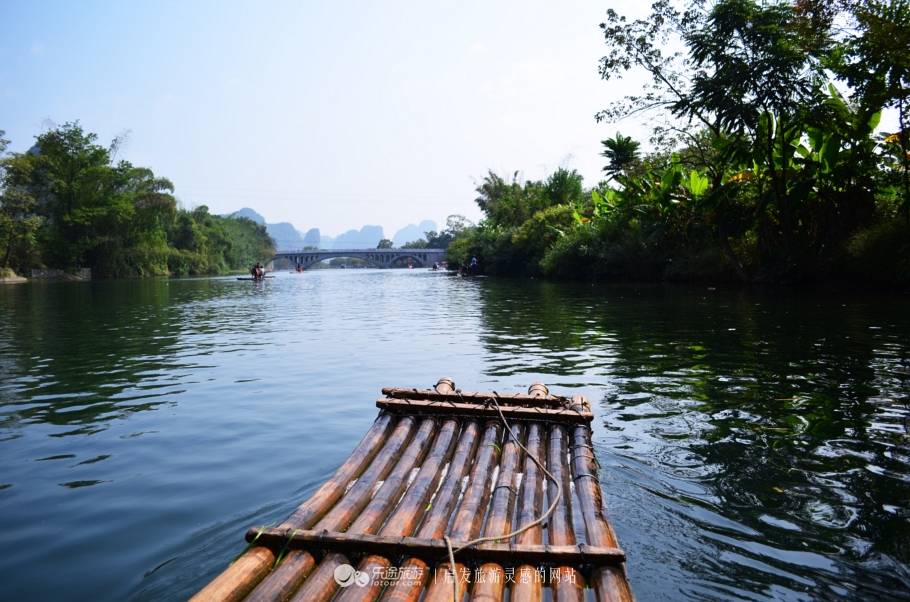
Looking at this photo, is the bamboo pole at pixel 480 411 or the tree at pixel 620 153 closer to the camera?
the bamboo pole at pixel 480 411

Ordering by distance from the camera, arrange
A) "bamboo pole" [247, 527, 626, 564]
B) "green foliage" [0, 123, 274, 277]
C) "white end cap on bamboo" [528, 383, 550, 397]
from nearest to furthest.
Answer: "bamboo pole" [247, 527, 626, 564] < "white end cap on bamboo" [528, 383, 550, 397] < "green foliage" [0, 123, 274, 277]

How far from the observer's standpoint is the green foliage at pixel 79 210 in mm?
56312

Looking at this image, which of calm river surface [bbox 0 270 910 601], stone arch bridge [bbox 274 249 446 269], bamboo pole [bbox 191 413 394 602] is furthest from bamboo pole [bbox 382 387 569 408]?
stone arch bridge [bbox 274 249 446 269]

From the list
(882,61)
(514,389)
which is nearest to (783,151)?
(882,61)

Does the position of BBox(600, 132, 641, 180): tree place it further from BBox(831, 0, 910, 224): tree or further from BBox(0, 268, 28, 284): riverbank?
BBox(0, 268, 28, 284): riverbank

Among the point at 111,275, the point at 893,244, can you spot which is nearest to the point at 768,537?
the point at 893,244

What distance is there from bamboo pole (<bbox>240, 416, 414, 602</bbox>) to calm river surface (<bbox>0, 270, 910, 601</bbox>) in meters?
0.86

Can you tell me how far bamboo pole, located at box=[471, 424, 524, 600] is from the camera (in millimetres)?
2844

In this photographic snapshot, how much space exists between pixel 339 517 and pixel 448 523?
611 mm

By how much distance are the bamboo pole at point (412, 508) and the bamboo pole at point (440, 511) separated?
0.06m

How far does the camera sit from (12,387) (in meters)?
9.18

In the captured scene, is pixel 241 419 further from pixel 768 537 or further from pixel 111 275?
pixel 111 275

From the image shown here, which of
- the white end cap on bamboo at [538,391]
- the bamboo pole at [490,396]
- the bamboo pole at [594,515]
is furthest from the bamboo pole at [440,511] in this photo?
the white end cap on bamboo at [538,391]

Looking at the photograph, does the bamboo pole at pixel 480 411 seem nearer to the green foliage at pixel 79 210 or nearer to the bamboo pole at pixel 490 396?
the bamboo pole at pixel 490 396
